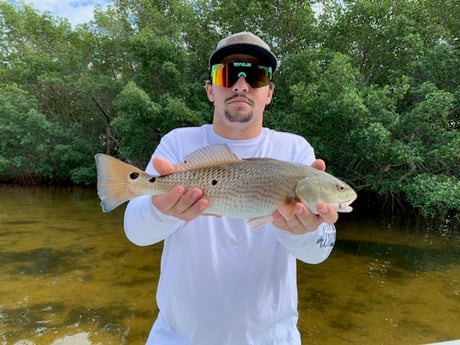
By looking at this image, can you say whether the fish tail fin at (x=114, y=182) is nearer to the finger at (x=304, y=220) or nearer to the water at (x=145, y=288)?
the finger at (x=304, y=220)

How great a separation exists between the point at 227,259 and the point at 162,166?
570 mm

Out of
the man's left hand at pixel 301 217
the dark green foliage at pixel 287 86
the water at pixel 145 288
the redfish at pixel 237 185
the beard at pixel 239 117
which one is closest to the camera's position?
the man's left hand at pixel 301 217

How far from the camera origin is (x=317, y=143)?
13.3 m

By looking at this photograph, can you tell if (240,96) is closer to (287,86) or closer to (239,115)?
(239,115)

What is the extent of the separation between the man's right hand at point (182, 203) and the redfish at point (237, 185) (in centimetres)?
8

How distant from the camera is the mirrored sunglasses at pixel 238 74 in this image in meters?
2.13

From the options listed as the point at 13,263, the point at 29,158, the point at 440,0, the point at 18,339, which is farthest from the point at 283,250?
the point at 29,158

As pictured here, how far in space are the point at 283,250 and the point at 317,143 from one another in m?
11.7

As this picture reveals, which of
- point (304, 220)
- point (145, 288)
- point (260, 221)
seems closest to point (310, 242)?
point (304, 220)

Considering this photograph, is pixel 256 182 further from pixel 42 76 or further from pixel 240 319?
pixel 42 76

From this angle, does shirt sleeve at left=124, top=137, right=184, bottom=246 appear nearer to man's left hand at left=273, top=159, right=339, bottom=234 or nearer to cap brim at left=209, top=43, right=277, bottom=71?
man's left hand at left=273, top=159, right=339, bottom=234

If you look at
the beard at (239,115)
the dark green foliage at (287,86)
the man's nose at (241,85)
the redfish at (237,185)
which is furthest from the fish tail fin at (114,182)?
the dark green foliage at (287,86)

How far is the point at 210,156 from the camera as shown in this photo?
197 centimetres

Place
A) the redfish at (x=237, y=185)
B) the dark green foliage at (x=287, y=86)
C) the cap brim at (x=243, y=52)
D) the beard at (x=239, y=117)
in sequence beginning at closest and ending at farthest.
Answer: the redfish at (x=237, y=185) < the beard at (x=239, y=117) < the cap brim at (x=243, y=52) < the dark green foliage at (x=287, y=86)
